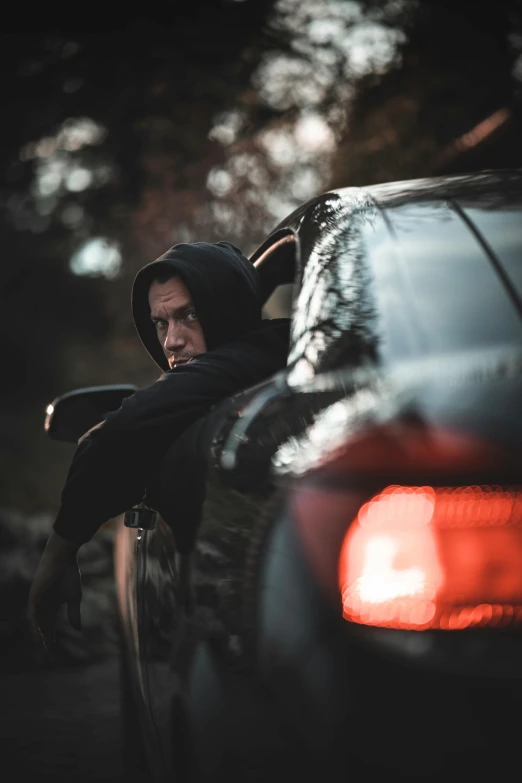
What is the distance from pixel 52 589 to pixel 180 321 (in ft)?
3.38

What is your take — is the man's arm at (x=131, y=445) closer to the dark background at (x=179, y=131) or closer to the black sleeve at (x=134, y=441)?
the black sleeve at (x=134, y=441)

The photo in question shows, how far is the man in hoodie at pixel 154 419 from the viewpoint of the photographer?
2.03 meters

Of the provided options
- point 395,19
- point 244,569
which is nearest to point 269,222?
point 395,19

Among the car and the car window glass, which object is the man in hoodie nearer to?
the car

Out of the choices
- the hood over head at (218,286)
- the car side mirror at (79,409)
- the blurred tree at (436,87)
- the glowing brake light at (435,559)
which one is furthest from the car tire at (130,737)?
the blurred tree at (436,87)

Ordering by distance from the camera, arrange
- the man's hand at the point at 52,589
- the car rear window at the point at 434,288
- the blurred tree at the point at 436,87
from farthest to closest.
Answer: the blurred tree at the point at 436,87
the man's hand at the point at 52,589
the car rear window at the point at 434,288

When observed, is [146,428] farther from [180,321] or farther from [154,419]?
[180,321]

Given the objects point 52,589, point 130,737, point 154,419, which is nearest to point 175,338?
point 52,589

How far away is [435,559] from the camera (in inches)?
48.4

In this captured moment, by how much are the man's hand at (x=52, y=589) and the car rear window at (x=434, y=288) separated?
91cm

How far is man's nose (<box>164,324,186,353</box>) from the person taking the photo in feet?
10.1

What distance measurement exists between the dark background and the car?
21.9 ft

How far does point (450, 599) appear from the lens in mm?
1211

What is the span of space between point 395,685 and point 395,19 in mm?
11833
